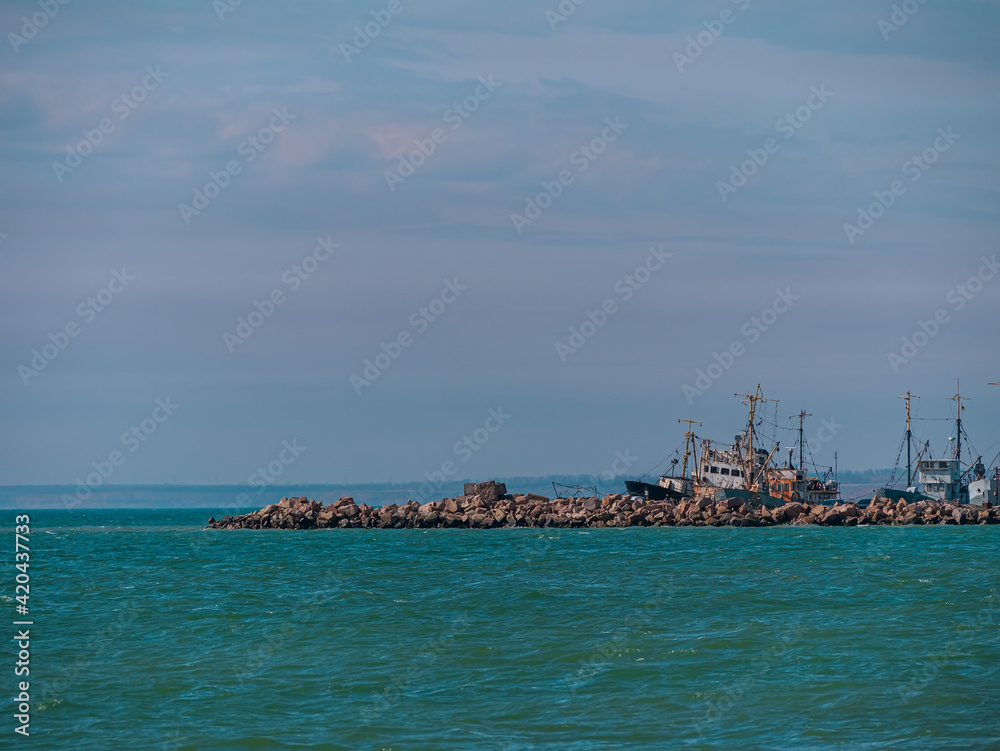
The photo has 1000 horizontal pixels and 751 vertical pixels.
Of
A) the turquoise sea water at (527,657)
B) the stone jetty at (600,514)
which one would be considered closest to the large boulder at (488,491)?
the stone jetty at (600,514)

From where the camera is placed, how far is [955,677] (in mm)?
19406

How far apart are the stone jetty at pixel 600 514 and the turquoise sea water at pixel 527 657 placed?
33.8 metres

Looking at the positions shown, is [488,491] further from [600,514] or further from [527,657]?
[527,657]

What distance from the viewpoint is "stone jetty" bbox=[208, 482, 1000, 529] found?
7425 centimetres

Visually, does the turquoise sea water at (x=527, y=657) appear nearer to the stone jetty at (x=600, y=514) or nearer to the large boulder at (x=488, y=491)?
the stone jetty at (x=600, y=514)

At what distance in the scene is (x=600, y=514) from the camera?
75125mm

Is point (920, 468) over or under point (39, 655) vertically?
over

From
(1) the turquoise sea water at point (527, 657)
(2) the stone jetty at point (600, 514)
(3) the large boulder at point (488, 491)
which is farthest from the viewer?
(3) the large boulder at point (488, 491)

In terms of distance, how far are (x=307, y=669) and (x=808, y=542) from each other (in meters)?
37.1

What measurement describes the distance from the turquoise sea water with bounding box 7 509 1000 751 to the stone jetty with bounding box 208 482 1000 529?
33.8 meters

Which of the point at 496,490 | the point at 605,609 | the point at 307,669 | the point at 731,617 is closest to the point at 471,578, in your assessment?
the point at 605,609

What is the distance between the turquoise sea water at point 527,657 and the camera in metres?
17.0

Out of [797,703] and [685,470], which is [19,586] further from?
[685,470]

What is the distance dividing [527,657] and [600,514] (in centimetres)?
5366
